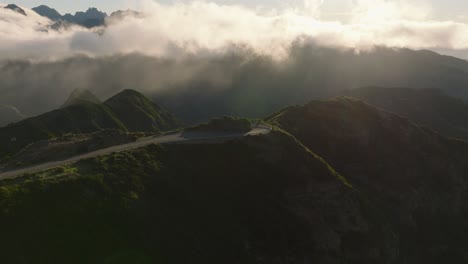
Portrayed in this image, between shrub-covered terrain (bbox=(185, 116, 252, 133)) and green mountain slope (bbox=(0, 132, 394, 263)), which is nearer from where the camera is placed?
green mountain slope (bbox=(0, 132, 394, 263))

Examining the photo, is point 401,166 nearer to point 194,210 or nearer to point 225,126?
point 225,126

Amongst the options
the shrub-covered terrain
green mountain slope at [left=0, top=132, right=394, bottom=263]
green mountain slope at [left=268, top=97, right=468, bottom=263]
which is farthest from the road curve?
green mountain slope at [left=268, top=97, right=468, bottom=263]

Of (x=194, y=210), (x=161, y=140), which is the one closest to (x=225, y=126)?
(x=161, y=140)

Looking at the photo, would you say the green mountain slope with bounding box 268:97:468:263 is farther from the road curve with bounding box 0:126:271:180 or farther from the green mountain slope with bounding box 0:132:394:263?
the road curve with bounding box 0:126:271:180

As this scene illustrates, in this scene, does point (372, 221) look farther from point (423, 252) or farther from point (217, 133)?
point (217, 133)

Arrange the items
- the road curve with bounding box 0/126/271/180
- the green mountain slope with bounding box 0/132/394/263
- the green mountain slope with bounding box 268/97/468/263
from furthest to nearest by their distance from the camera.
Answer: the green mountain slope with bounding box 268/97/468/263, the road curve with bounding box 0/126/271/180, the green mountain slope with bounding box 0/132/394/263

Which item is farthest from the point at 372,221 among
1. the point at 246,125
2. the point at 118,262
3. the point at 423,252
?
the point at 118,262
